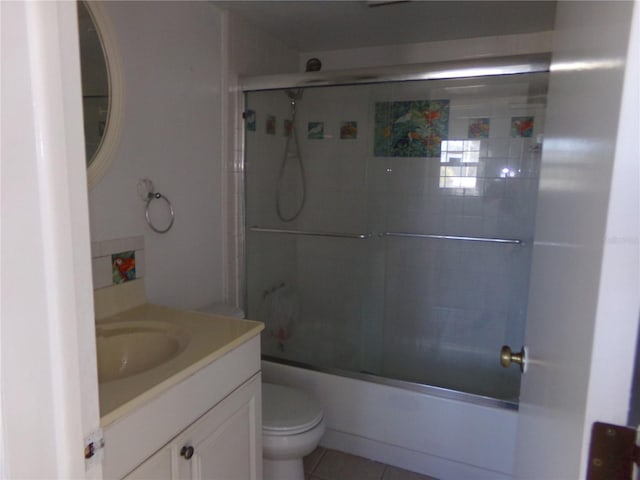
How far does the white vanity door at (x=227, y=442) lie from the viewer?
109 centimetres

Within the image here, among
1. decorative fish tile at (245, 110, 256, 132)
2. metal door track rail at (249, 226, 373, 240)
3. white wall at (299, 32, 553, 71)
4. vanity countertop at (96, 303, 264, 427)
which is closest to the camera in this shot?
vanity countertop at (96, 303, 264, 427)

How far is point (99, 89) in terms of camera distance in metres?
1.46

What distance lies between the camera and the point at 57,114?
1.68ft

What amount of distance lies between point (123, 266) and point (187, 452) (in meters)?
0.75

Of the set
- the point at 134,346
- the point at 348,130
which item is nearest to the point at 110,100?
the point at 134,346

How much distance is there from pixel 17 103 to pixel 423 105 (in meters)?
2.26

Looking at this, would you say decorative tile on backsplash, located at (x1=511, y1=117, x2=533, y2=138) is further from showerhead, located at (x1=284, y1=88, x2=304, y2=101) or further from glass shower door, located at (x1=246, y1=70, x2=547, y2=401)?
showerhead, located at (x1=284, y1=88, x2=304, y2=101)

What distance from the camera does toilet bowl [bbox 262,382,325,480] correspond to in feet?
5.30

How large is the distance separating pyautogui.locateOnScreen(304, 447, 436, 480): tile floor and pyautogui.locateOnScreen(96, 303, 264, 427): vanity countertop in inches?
38.7

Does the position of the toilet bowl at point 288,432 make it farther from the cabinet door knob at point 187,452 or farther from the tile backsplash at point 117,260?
the tile backsplash at point 117,260

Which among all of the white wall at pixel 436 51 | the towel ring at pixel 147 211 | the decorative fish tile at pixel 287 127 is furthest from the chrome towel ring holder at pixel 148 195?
the white wall at pixel 436 51

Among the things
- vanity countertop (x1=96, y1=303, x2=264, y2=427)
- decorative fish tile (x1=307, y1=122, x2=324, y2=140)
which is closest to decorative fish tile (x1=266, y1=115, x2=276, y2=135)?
decorative fish tile (x1=307, y1=122, x2=324, y2=140)

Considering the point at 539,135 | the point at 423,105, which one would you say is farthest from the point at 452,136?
the point at 539,135

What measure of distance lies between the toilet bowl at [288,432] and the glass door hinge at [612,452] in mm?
1287
